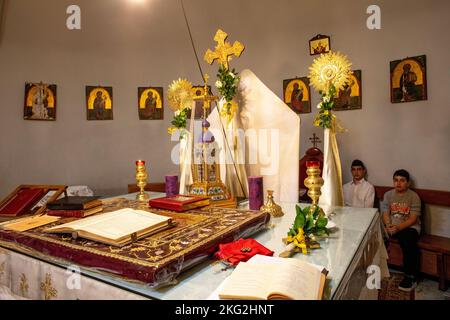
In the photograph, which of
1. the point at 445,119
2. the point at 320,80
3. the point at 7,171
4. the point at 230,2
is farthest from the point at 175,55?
the point at 445,119

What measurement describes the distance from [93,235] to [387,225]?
3.96 meters

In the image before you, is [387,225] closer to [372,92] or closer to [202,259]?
[372,92]

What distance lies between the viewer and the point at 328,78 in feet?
10.1

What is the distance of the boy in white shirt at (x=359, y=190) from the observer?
15.9 feet

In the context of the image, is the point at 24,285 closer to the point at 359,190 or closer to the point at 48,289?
the point at 48,289

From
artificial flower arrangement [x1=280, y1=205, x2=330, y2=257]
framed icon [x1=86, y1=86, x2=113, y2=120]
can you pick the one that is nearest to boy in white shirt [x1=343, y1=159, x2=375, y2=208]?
artificial flower arrangement [x1=280, y1=205, x2=330, y2=257]

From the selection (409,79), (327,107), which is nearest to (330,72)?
(327,107)

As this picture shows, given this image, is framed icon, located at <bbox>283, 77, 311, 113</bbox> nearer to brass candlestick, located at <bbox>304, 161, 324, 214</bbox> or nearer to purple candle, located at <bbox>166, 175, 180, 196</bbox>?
purple candle, located at <bbox>166, 175, 180, 196</bbox>

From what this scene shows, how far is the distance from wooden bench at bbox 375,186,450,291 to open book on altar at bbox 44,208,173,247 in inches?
139

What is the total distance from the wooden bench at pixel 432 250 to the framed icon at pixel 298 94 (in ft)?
7.31

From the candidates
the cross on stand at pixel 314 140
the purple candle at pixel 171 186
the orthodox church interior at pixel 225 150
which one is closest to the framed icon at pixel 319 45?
the orthodox church interior at pixel 225 150

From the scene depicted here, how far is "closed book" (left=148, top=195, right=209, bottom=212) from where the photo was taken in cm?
232

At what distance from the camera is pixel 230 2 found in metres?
6.17

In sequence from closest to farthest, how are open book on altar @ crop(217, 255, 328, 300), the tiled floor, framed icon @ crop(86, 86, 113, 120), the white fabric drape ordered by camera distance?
open book on altar @ crop(217, 255, 328, 300), the white fabric drape, the tiled floor, framed icon @ crop(86, 86, 113, 120)
